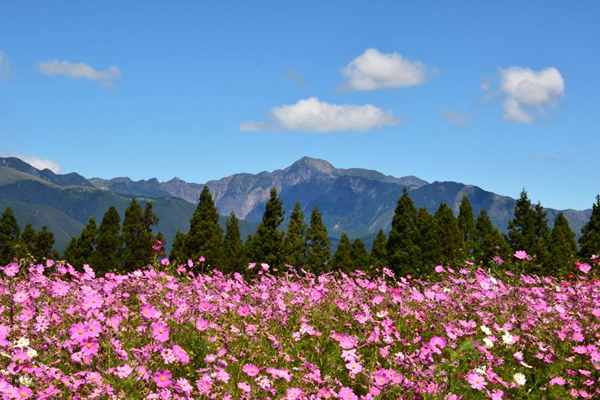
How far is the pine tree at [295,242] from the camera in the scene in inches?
1528

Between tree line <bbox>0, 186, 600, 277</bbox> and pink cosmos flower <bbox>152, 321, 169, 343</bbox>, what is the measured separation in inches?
1193

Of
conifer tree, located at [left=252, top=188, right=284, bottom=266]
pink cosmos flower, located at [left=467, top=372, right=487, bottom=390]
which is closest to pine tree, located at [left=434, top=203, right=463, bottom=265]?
conifer tree, located at [left=252, top=188, right=284, bottom=266]

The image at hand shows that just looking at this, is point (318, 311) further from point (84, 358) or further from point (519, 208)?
point (519, 208)

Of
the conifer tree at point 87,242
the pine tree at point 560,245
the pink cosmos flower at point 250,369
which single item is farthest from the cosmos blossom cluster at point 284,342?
the conifer tree at point 87,242

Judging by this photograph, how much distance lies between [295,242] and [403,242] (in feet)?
25.6

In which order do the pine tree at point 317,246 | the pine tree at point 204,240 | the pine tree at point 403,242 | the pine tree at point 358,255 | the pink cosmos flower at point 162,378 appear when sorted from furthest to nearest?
the pine tree at point 358,255, the pine tree at point 317,246, the pine tree at point 403,242, the pine tree at point 204,240, the pink cosmos flower at point 162,378

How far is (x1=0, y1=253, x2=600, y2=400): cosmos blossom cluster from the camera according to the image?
407cm

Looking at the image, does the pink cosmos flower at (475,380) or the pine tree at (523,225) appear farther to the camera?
the pine tree at (523,225)

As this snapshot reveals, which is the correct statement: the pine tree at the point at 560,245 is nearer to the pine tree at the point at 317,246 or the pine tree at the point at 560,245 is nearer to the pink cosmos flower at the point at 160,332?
the pine tree at the point at 317,246

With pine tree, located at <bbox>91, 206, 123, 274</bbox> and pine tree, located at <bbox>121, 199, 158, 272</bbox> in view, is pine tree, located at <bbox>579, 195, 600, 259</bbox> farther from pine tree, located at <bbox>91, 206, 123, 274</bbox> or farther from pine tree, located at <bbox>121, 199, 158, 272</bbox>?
pine tree, located at <bbox>91, 206, 123, 274</bbox>

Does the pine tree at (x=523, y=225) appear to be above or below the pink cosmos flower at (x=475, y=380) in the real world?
above

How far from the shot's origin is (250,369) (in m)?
4.39

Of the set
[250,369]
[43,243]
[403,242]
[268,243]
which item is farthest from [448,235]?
[250,369]

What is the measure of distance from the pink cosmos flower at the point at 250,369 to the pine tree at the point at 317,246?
3773 cm
